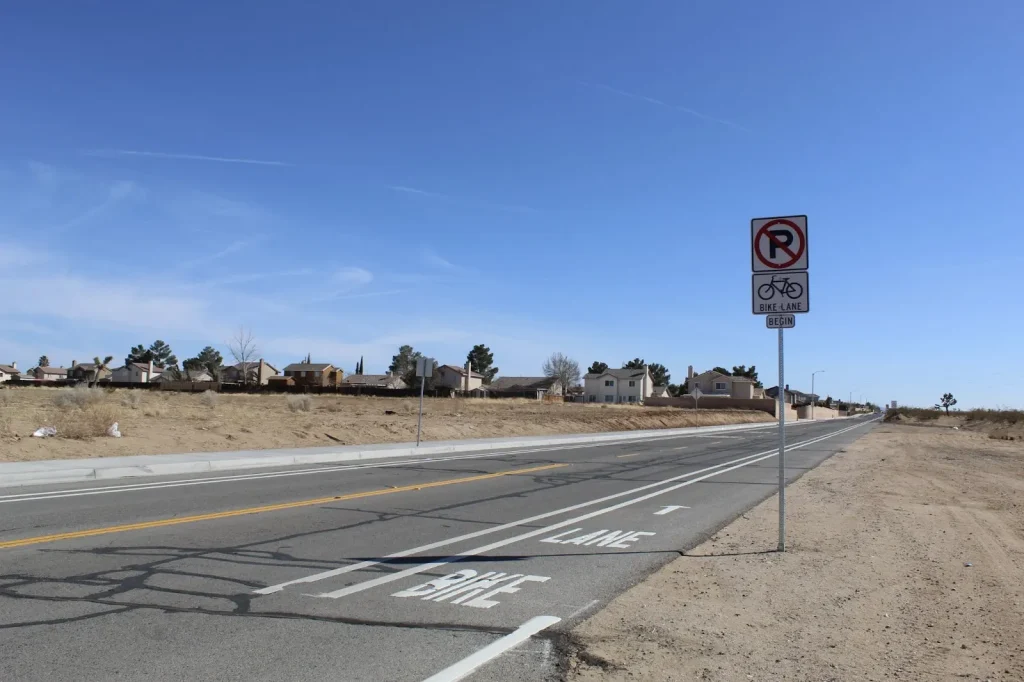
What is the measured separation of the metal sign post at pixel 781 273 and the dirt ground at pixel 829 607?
1.30 meters

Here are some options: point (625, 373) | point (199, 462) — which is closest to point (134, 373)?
point (625, 373)

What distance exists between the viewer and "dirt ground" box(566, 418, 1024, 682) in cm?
496

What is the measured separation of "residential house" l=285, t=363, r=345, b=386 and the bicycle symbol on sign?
108 meters

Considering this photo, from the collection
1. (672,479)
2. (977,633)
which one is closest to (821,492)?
(672,479)

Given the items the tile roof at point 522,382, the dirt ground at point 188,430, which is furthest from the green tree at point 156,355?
the dirt ground at point 188,430

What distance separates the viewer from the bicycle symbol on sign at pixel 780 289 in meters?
8.51

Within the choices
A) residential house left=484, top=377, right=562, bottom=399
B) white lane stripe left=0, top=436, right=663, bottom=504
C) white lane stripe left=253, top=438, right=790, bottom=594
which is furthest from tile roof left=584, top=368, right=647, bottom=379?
white lane stripe left=253, top=438, right=790, bottom=594

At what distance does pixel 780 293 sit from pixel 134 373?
137035mm

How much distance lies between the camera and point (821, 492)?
15.5m

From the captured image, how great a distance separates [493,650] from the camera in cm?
513

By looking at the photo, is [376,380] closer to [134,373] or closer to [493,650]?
[134,373]

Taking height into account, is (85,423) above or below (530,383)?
below

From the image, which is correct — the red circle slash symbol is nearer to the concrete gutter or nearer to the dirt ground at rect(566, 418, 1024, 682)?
the dirt ground at rect(566, 418, 1024, 682)

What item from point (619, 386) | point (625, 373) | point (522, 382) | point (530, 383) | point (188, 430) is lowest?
point (188, 430)
